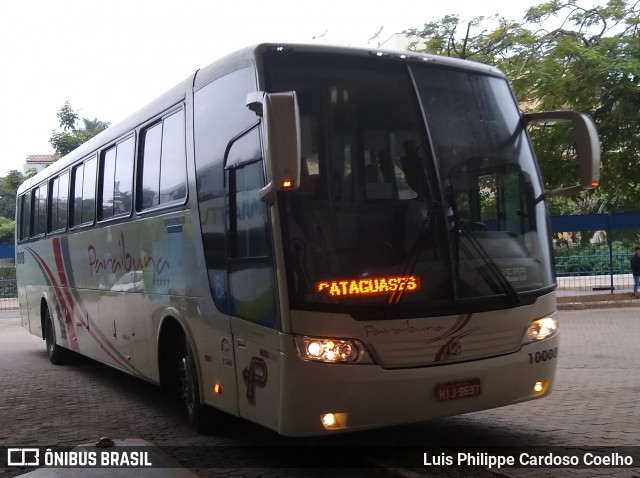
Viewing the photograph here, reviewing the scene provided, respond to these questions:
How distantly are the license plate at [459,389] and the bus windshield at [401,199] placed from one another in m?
0.52

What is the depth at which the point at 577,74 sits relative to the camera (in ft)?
66.3

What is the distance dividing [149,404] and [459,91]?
17.8 feet

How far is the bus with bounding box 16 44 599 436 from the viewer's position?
508cm

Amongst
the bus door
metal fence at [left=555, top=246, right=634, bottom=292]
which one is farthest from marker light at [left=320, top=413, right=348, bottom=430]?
metal fence at [left=555, top=246, right=634, bottom=292]

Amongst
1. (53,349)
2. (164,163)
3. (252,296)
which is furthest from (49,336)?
(252,296)

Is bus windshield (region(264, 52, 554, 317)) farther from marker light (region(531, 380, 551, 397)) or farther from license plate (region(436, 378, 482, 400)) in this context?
marker light (region(531, 380, 551, 397))

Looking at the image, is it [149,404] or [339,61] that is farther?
[149,404]

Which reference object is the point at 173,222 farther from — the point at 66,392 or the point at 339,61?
the point at 66,392

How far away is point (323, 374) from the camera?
5047mm

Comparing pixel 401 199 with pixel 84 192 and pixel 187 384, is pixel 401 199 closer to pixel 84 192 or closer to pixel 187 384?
pixel 187 384

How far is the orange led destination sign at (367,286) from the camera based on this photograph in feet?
16.6

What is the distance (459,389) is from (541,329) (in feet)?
2.91

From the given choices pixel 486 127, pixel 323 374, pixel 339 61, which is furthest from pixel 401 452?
pixel 339 61

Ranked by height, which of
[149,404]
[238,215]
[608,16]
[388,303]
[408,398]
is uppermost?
[608,16]
